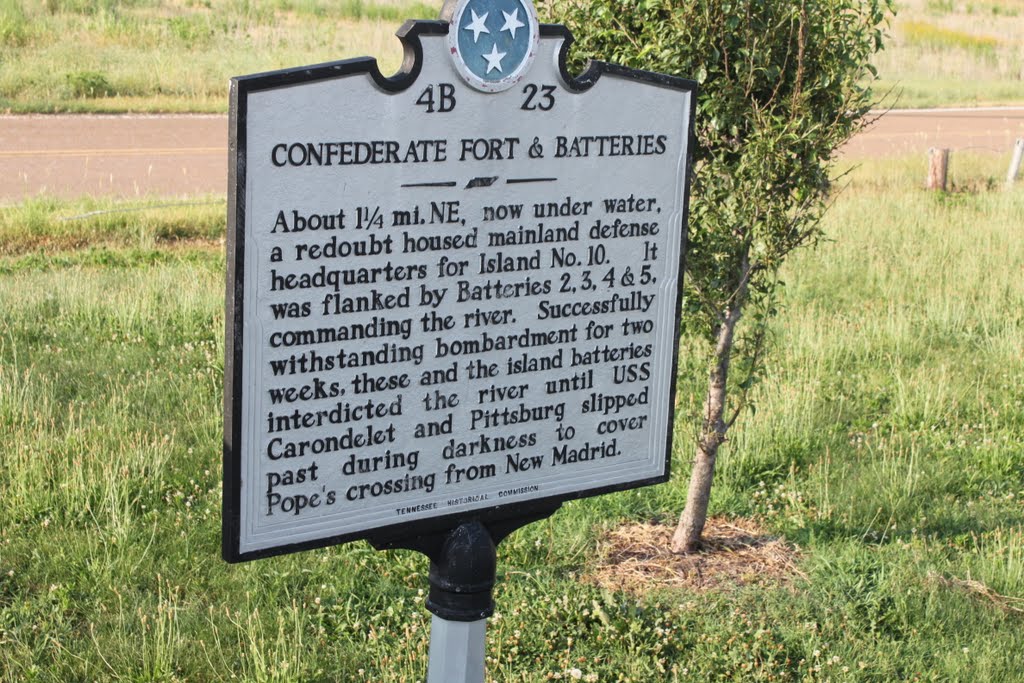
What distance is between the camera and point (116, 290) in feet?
25.3

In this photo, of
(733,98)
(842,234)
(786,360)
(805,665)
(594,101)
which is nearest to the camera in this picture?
(594,101)

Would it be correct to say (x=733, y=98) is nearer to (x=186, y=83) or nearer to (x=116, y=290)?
(x=116, y=290)

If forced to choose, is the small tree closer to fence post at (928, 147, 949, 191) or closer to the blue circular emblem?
the blue circular emblem

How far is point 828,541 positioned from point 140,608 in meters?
2.58

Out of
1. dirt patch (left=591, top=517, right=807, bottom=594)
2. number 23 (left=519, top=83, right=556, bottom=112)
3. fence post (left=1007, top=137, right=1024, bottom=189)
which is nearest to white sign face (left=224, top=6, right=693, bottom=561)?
number 23 (left=519, top=83, right=556, bottom=112)

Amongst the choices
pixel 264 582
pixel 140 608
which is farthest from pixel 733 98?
pixel 140 608

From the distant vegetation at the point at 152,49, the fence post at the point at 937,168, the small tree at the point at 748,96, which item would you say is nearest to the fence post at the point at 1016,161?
the fence post at the point at 937,168

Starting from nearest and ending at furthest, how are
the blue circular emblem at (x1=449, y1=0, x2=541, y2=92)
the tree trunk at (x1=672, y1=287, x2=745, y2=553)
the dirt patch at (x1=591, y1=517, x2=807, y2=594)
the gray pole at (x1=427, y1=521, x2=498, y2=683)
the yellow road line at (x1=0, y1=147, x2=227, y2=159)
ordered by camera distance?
1. the blue circular emblem at (x1=449, y1=0, x2=541, y2=92)
2. the gray pole at (x1=427, y1=521, x2=498, y2=683)
3. the dirt patch at (x1=591, y1=517, x2=807, y2=594)
4. the tree trunk at (x1=672, y1=287, x2=745, y2=553)
5. the yellow road line at (x1=0, y1=147, x2=227, y2=159)

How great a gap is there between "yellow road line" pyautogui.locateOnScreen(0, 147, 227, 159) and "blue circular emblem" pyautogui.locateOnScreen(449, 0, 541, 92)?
40.9 ft

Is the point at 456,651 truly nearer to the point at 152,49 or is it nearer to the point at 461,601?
the point at 461,601

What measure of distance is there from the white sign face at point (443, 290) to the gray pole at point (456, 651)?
0.29 metres

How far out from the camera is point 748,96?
4.32 m

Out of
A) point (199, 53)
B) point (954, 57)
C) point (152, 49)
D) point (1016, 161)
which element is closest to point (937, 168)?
point (1016, 161)

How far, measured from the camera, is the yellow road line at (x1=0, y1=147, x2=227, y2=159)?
14102mm
